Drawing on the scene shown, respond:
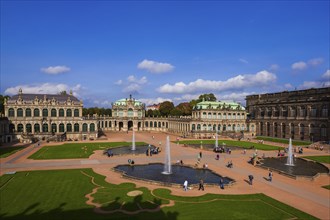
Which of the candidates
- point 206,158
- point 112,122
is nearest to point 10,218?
point 206,158

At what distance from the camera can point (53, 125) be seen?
97.4 m

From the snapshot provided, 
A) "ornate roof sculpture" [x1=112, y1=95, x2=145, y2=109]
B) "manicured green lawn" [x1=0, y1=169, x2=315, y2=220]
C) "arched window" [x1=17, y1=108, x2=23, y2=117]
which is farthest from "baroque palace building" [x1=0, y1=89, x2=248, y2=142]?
"manicured green lawn" [x1=0, y1=169, x2=315, y2=220]

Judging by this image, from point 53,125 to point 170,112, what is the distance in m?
81.4

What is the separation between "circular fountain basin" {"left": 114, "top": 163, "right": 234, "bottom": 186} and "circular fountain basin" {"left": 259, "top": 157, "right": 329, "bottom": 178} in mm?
11891

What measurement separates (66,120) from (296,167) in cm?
7458

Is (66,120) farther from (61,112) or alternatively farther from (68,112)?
(61,112)

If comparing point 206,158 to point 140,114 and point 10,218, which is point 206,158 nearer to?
point 10,218

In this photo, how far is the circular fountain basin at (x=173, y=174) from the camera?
132 ft

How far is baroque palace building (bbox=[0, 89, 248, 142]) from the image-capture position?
92750mm

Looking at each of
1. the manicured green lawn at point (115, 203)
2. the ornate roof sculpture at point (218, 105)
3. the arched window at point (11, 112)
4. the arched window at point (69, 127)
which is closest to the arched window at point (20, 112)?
the arched window at point (11, 112)

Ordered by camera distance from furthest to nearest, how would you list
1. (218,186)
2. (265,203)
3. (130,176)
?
(130,176) → (218,186) → (265,203)

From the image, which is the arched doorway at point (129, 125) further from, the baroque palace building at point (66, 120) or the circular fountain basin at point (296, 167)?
the circular fountain basin at point (296, 167)

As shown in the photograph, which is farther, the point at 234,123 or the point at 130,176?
the point at 234,123

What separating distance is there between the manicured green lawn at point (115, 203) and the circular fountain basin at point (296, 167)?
665 inches
